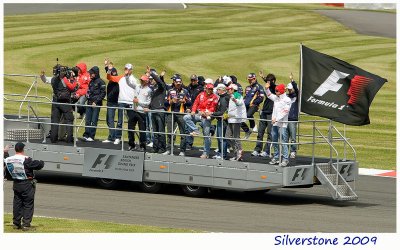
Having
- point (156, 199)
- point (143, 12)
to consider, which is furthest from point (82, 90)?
point (143, 12)

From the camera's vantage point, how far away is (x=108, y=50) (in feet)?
166

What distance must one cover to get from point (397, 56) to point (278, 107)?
1066 inches

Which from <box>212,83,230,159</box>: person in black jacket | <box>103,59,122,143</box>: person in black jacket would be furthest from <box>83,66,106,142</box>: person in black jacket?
<box>212,83,230,159</box>: person in black jacket

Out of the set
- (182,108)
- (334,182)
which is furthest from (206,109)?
(334,182)

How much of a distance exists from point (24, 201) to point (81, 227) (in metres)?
1.14

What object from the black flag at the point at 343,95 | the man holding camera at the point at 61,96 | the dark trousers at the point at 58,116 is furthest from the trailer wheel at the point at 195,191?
the dark trousers at the point at 58,116

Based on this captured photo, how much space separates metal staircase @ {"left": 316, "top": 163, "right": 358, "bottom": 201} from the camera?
23.8m

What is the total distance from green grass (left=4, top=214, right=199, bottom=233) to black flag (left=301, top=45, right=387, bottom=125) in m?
4.85

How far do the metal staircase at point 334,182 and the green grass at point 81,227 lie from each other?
4.51 meters

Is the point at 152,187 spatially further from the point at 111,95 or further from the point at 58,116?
the point at 58,116

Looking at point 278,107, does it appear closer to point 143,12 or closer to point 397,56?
point 397,56

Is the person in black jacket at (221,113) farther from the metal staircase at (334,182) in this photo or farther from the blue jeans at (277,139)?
the metal staircase at (334,182)

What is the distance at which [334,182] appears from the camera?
79.4 feet

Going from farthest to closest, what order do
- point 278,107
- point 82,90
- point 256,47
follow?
point 256,47 < point 82,90 < point 278,107
